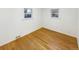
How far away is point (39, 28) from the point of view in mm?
1122

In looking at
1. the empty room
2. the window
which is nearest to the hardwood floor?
the empty room

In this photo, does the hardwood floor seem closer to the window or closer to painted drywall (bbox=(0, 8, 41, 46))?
painted drywall (bbox=(0, 8, 41, 46))

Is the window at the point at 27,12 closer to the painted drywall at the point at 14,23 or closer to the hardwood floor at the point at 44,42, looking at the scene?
the painted drywall at the point at 14,23

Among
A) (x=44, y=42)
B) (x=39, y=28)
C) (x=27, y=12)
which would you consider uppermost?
(x=27, y=12)

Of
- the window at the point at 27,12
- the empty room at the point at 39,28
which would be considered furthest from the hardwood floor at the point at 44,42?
the window at the point at 27,12

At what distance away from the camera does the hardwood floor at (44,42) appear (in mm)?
Answer: 1106

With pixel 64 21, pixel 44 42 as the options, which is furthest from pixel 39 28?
pixel 64 21

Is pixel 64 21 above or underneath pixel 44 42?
above

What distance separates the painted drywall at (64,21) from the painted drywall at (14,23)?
93mm

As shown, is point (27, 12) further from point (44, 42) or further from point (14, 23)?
point (44, 42)

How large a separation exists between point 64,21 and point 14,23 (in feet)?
1.64

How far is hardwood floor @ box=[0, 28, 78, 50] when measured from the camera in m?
1.11

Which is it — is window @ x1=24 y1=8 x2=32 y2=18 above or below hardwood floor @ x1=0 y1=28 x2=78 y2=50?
above
